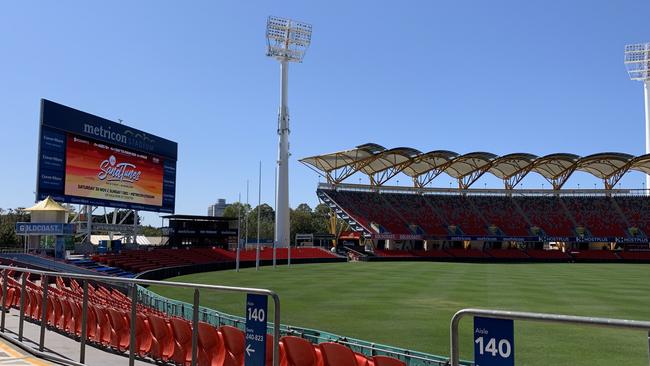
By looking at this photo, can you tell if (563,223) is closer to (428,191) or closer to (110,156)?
(428,191)

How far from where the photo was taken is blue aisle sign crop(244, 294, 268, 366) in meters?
5.49

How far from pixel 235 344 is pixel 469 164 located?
75.0m

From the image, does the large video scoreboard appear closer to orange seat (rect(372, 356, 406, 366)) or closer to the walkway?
the walkway

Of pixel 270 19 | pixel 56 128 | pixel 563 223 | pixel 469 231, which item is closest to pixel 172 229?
pixel 56 128

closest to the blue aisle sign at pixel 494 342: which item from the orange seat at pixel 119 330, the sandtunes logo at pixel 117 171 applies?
the orange seat at pixel 119 330

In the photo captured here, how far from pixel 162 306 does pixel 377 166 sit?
65.8 m

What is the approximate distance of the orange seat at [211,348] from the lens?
24.6ft

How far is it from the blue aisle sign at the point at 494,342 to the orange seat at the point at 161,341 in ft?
19.3

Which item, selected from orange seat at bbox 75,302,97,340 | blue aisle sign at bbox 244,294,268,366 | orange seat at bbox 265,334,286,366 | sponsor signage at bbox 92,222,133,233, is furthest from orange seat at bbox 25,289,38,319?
sponsor signage at bbox 92,222,133,233

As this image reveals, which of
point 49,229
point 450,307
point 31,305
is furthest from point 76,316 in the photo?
point 49,229

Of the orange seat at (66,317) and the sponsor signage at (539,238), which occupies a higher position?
the sponsor signage at (539,238)

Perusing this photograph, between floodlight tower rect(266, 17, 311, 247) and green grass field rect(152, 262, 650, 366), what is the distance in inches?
1335

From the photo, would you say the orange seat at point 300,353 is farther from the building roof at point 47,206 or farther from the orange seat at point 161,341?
the building roof at point 47,206

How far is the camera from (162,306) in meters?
15.4
